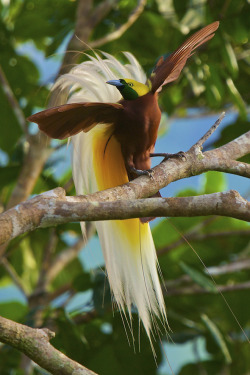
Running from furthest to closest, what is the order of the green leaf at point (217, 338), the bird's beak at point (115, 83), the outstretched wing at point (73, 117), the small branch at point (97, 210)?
the green leaf at point (217, 338), the bird's beak at point (115, 83), the outstretched wing at point (73, 117), the small branch at point (97, 210)

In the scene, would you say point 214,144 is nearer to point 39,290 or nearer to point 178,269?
point 178,269

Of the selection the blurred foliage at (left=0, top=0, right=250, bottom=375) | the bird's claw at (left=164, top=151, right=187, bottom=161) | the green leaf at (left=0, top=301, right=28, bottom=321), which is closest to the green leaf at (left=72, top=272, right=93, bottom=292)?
the blurred foliage at (left=0, top=0, right=250, bottom=375)

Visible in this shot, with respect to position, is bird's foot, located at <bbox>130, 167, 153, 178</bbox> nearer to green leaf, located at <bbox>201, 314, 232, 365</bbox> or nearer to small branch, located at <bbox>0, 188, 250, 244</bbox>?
small branch, located at <bbox>0, 188, 250, 244</bbox>

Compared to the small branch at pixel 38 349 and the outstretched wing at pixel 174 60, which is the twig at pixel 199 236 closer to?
the outstretched wing at pixel 174 60

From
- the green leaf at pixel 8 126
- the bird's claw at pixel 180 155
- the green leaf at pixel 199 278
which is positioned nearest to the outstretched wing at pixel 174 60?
the bird's claw at pixel 180 155

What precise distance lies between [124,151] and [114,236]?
274mm

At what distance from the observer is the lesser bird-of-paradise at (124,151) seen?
1.83 m

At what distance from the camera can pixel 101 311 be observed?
7.88 ft

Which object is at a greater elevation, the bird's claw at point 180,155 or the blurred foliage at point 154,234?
the bird's claw at point 180,155

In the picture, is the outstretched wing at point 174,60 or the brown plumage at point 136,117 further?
the outstretched wing at point 174,60

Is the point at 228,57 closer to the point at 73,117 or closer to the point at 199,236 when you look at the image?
the point at 199,236

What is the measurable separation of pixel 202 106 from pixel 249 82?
431 millimetres

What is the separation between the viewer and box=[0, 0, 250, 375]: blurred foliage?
8.35ft

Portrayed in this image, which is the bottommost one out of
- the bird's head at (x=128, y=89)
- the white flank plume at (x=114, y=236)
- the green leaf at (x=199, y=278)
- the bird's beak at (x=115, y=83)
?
the green leaf at (x=199, y=278)
